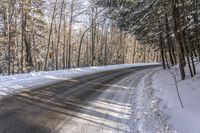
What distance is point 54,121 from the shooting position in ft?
27.1

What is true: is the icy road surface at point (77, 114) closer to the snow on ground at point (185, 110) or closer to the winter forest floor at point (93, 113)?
the winter forest floor at point (93, 113)

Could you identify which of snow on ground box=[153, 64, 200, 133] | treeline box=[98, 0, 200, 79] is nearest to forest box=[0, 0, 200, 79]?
treeline box=[98, 0, 200, 79]

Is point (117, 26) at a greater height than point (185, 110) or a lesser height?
greater

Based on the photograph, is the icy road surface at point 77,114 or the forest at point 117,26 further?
the forest at point 117,26

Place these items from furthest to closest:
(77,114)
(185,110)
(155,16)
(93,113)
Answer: (155,16), (93,113), (77,114), (185,110)

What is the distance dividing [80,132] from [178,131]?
2.30 metres

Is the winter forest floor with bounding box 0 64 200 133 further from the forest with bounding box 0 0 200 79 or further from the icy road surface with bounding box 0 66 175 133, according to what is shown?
the forest with bounding box 0 0 200 79

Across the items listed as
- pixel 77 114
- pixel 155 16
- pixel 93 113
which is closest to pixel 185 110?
pixel 93 113

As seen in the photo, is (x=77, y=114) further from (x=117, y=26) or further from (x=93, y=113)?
(x=117, y=26)

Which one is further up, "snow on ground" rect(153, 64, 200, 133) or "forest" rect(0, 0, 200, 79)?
"forest" rect(0, 0, 200, 79)

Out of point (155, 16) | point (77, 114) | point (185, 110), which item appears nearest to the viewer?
point (185, 110)

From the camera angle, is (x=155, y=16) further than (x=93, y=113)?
Yes

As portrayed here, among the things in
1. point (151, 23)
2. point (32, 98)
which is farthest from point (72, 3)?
point (32, 98)

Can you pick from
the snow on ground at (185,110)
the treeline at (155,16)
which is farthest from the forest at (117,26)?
the snow on ground at (185,110)
